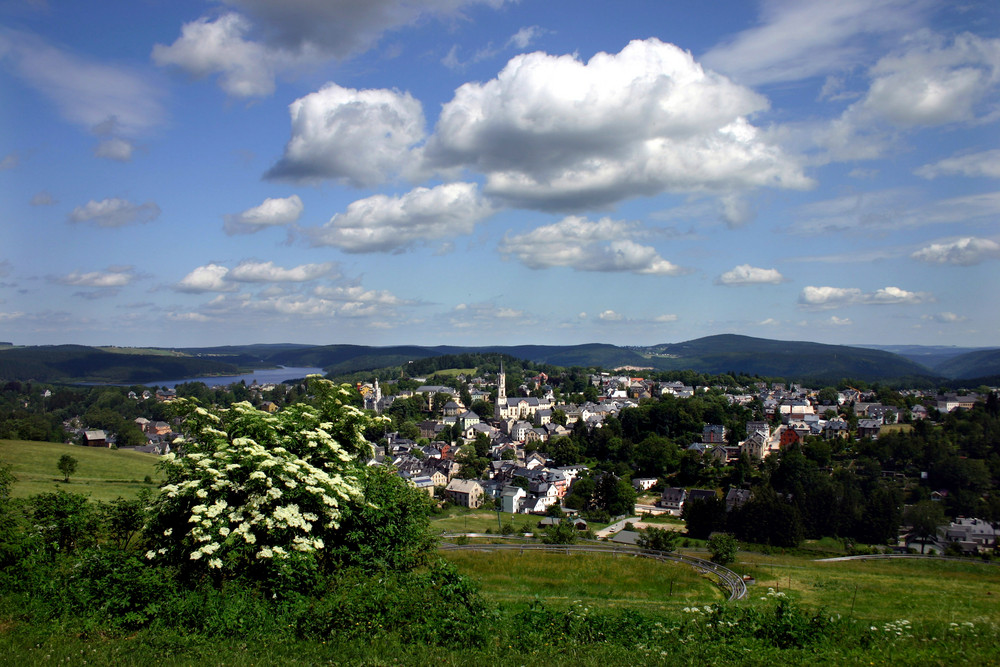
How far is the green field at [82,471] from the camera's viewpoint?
30469 millimetres

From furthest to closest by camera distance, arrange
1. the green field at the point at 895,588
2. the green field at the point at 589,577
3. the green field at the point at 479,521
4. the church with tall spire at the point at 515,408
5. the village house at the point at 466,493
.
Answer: the church with tall spire at the point at 515,408 → the village house at the point at 466,493 → the green field at the point at 479,521 → the green field at the point at 589,577 → the green field at the point at 895,588

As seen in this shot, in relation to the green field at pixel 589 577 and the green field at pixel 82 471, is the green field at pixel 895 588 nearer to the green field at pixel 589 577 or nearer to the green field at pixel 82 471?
the green field at pixel 589 577

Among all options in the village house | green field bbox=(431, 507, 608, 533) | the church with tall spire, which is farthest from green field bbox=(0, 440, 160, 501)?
the church with tall spire

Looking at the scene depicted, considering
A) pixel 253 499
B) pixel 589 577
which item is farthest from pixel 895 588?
pixel 253 499

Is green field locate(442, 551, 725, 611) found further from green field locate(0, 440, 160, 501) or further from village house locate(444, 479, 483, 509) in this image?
village house locate(444, 479, 483, 509)

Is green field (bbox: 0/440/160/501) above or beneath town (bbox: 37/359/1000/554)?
above

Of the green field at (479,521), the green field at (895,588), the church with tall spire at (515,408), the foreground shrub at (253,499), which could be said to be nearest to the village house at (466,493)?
the green field at (479,521)

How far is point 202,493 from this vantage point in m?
9.09

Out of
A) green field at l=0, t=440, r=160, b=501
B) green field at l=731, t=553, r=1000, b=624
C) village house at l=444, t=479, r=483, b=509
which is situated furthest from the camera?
village house at l=444, t=479, r=483, b=509

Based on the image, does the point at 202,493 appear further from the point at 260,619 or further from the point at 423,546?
the point at 423,546

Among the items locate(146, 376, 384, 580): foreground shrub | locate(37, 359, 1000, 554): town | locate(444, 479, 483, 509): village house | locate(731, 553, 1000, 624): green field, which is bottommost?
locate(444, 479, 483, 509): village house

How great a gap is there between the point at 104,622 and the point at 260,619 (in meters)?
2.10

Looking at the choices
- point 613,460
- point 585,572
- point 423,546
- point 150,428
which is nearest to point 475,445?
point 613,460

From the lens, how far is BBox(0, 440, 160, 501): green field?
30.5 m
